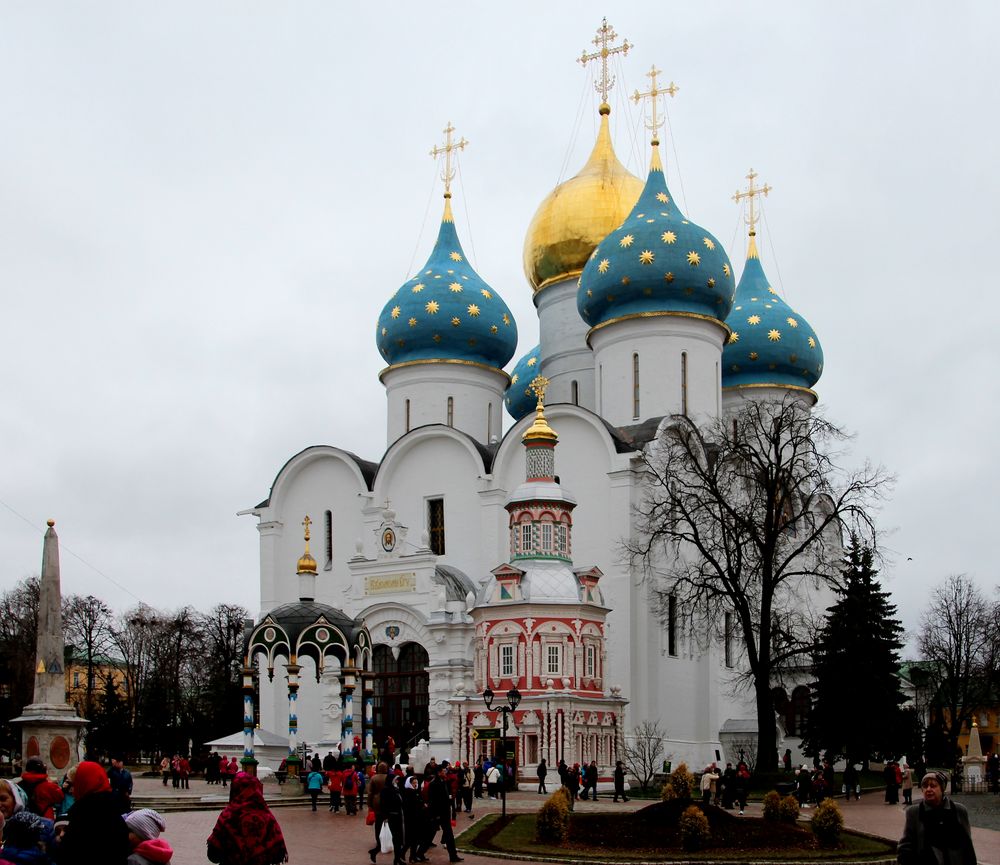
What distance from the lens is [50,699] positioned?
19156 millimetres

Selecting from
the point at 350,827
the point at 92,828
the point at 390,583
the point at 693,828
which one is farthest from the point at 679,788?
the point at 390,583

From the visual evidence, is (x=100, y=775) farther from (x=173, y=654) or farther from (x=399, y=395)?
(x=173, y=654)

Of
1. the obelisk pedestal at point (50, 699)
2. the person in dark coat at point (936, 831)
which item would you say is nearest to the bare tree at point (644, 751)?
the obelisk pedestal at point (50, 699)

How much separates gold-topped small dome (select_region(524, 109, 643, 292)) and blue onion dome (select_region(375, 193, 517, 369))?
2214 millimetres

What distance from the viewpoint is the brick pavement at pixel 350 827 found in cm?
1400

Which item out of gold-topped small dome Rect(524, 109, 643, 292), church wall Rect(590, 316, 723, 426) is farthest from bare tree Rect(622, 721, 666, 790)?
gold-topped small dome Rect(524, 109, 643, 292)

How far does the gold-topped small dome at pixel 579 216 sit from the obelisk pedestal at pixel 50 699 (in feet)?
70.8

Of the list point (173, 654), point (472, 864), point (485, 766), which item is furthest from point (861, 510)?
point (173, 654)

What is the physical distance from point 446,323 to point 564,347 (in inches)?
146

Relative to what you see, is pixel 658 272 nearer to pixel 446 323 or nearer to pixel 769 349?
pixel 446 323

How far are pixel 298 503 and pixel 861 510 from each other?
53.7 feet

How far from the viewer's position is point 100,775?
6.21 m

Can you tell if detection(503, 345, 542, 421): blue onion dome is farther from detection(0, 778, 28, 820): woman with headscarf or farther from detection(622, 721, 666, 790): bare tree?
detection(0, 778, 28, 820): woman with headscarf

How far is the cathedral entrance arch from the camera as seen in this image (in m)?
31.8
